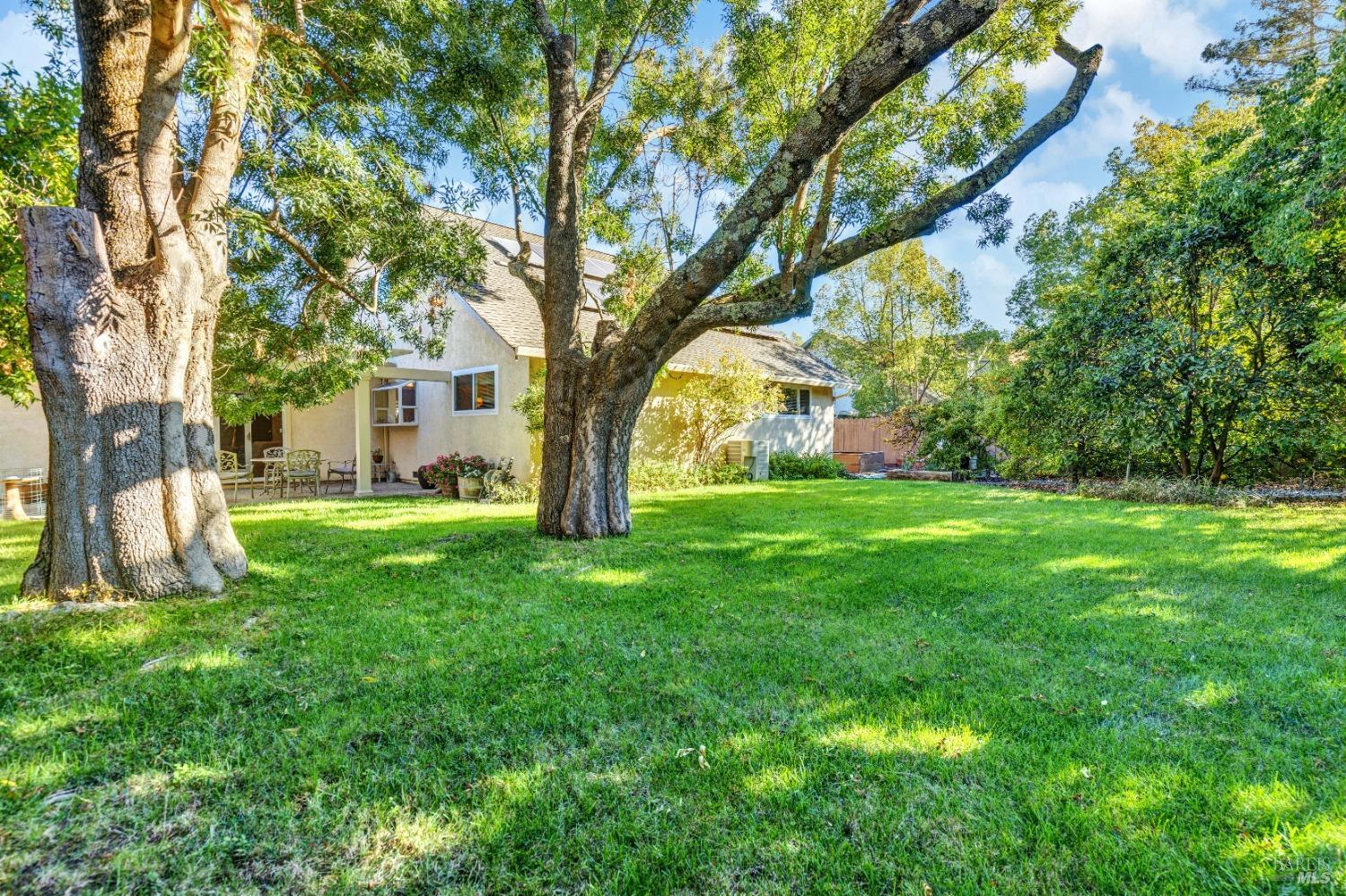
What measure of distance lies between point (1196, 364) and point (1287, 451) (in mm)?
3590

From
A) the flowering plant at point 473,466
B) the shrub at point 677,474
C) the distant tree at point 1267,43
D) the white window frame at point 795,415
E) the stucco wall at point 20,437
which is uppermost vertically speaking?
the distant tree at point 1267,43

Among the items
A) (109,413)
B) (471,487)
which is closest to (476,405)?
(471,487)

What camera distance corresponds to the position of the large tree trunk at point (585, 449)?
6.75 m

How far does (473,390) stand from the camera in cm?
1329

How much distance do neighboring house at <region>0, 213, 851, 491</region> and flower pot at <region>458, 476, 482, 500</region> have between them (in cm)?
95

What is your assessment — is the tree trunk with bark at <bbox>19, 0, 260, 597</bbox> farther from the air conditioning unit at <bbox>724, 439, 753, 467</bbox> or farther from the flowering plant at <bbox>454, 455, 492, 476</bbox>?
the air conditioning unit at <bbox>724, 439, 753, 467</bbox>

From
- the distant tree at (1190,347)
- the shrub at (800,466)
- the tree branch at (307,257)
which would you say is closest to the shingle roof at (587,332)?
the tree branch at (307,257)

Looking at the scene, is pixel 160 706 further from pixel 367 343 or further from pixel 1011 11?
pixel 1011 11

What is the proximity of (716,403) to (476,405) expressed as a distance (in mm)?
5808

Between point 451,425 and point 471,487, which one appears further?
point 451,425

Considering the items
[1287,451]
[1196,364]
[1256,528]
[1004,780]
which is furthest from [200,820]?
[1287,451]

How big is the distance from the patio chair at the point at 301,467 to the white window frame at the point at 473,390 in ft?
10.1

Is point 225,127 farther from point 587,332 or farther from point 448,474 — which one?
point 587,332

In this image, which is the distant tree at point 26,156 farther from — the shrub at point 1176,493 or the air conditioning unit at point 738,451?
the shrub at point 1176,493
